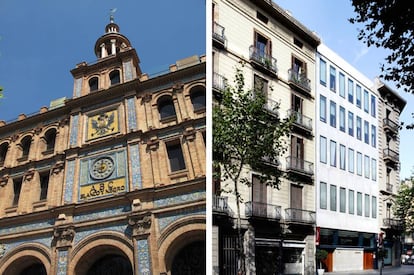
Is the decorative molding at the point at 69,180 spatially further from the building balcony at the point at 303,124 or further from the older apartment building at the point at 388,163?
the older apartment building at the point at 388,163

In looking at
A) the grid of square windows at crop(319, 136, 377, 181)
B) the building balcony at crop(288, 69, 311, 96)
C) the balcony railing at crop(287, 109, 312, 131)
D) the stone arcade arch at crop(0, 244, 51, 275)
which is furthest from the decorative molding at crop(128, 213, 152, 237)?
the grid of square windows at crop(319, 136, 377, 181)

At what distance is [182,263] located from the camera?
2.27 meters

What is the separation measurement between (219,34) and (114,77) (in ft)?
7.23

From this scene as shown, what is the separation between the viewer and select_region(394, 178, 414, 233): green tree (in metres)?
10.0

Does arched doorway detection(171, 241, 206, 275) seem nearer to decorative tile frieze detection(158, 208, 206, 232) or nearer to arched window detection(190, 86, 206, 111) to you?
decorative tile frieze detection(158, 208, 206, 232)

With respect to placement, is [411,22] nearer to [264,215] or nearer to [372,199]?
[264,215]

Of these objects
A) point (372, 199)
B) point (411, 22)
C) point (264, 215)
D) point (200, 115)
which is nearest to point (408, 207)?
point (372, 199)

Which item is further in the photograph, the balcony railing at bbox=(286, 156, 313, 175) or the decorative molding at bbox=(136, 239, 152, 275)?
the balcony railing at bbox=(286, 156, 313, 175)

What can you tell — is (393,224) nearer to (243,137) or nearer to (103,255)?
(243,137)

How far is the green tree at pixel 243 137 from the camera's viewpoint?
423cm

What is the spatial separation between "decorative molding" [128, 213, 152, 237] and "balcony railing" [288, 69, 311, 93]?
187 inches

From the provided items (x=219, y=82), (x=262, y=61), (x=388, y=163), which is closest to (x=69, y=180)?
(x=219, y=82)

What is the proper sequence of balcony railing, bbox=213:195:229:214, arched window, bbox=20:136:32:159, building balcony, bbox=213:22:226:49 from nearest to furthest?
arched window, bbox=20:136:32:159 < balcony railing, bbox=213:195:229:214 < building balcony, bbox=213:22:226:49

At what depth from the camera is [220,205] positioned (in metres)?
3.71
